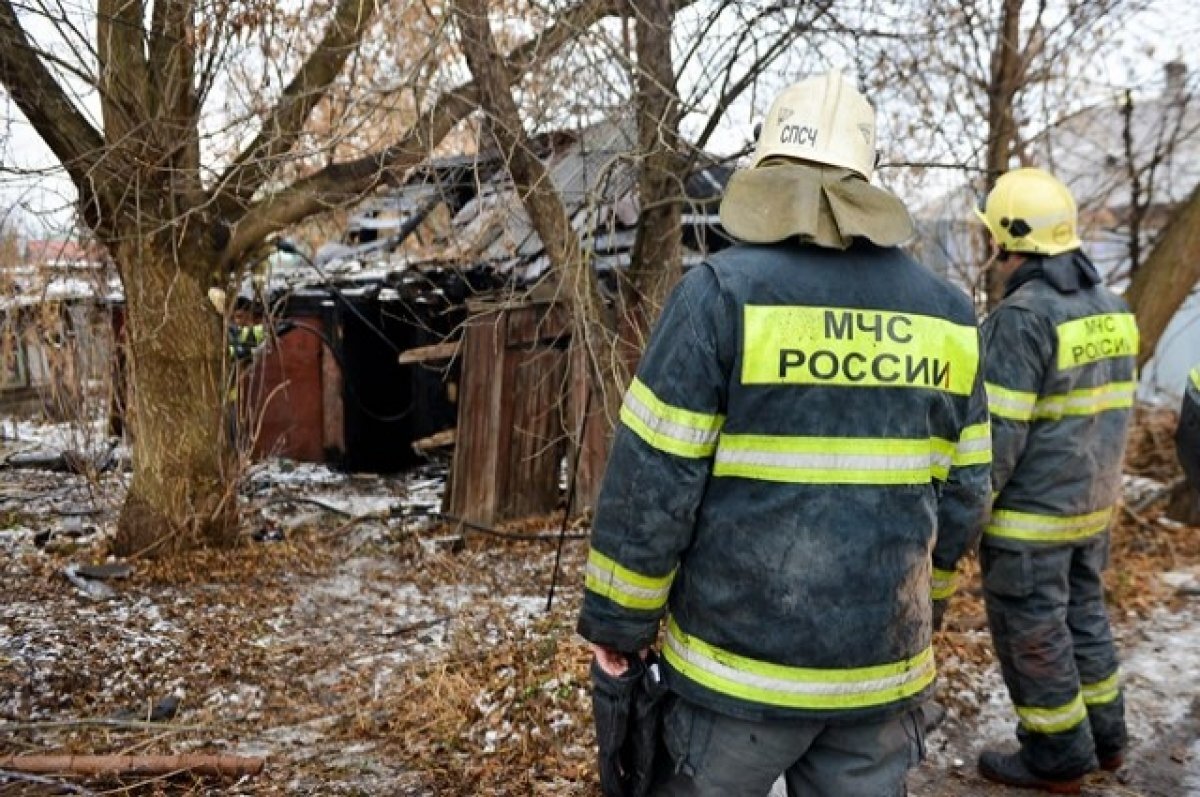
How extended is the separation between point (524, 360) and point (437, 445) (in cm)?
163

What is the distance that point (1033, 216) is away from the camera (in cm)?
344

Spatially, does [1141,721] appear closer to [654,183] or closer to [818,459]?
[818,459]

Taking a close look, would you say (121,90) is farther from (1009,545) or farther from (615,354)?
(1009,545)

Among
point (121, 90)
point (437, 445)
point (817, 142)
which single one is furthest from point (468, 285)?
point (817, 142)

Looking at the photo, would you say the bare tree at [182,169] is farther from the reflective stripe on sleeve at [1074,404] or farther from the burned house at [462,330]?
the reflective stripe on sleeve at [1074,404]

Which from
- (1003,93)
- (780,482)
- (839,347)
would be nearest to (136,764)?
(780,482)

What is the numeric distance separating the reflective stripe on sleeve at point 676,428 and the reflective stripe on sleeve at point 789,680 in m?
0.42

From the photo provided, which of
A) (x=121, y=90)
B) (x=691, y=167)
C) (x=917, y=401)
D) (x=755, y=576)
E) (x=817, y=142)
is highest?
(x=121, y=90)

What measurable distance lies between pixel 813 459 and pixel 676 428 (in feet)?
0.92

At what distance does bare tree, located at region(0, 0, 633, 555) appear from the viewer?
4.81 m

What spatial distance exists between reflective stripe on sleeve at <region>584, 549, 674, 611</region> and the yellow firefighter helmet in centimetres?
225

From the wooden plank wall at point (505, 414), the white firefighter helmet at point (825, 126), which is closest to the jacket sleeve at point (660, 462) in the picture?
the white firefighter helmet at point (825, 126)

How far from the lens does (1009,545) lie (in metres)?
3.31

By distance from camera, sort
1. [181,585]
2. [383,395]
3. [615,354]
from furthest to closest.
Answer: [383,395]
[181,585]
[615,354]
